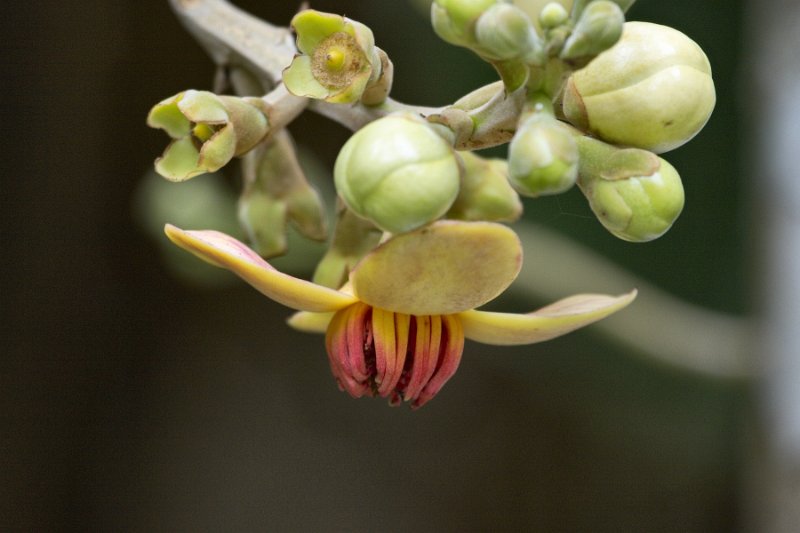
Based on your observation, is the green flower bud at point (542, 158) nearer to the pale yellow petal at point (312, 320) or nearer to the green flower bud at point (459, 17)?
the green flower bud at point (459, 17)

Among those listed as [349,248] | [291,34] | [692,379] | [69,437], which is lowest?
[69,437]

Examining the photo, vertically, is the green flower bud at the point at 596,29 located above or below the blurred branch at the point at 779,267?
above

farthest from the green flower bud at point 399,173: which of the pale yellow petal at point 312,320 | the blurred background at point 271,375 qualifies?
the blurred background at point 271,375

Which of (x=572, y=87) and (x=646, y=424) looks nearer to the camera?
(x=572, y=87)

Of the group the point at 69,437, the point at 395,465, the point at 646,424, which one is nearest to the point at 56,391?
the point at 69,437

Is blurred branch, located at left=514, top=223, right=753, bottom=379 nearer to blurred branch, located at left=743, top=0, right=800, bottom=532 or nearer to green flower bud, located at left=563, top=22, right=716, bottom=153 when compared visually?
blurred branch, located at left=743, top=0, right=800, bottom=532

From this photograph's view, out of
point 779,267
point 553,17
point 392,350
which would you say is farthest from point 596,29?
point 779,267

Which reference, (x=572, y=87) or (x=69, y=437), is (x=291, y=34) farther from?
(x=69, y=437)

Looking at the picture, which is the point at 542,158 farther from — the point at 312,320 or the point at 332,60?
the point at 312,320
